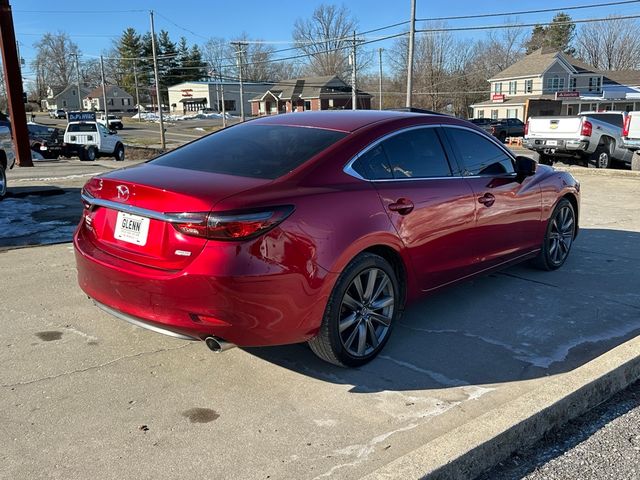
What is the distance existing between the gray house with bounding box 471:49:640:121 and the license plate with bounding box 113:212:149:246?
66982mm

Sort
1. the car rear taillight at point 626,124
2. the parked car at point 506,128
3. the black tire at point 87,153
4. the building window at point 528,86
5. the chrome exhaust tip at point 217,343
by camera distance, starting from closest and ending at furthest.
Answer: the chrome exhaust tip at point 217,343 < the car rear taillight at point 626,124 < the black tire at point 87,153 < the parked car at point 506,128 < the building window at point 528,86

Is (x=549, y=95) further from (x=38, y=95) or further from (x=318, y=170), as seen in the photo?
(x=38, y=95)

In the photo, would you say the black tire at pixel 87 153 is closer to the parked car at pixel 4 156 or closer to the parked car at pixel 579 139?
the parked car at pixel 4 156

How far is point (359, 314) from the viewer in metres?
3.77

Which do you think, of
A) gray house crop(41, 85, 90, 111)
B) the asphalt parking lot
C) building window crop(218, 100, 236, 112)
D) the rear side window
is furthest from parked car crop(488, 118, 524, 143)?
gray house crop(41, 85, 90, 111)

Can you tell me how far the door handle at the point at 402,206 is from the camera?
3.88m

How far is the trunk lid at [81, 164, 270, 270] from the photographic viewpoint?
3152mm

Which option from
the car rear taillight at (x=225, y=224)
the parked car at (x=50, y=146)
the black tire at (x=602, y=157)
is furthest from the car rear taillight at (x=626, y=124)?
the parked car at (x=50, y=146)

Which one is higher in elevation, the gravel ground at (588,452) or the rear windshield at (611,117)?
the rear windshield at (611,117)

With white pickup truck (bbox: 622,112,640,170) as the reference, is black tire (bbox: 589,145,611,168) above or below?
below

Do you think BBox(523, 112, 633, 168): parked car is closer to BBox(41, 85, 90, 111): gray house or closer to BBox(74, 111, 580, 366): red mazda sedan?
BBox(74, 111, 580, 366): red mazda sedan

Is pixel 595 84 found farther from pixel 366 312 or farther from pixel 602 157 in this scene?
pixel 366 312

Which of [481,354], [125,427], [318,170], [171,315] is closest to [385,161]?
[318,170]

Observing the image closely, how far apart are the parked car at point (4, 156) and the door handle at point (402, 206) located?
883cm
